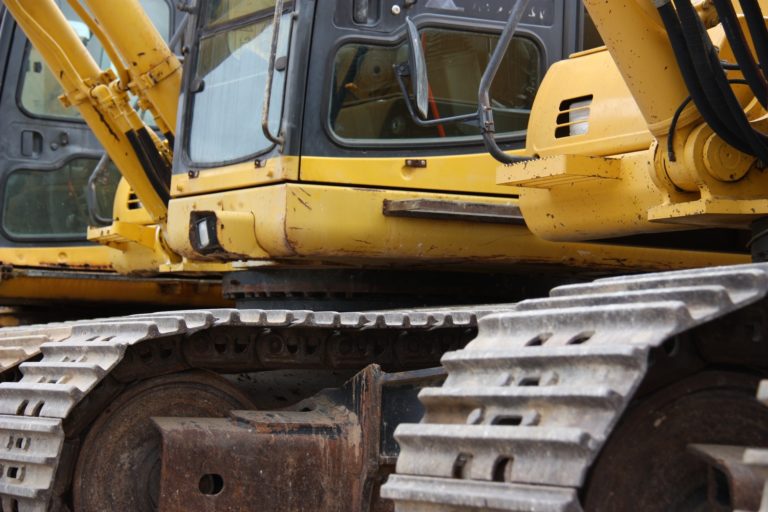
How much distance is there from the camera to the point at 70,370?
4.96 m

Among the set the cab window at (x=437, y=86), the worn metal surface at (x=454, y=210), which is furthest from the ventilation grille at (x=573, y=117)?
the cab window at (x=437, y=86)

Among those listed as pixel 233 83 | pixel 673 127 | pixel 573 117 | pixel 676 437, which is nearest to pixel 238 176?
pixel 233 83

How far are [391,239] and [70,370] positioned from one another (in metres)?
1.34

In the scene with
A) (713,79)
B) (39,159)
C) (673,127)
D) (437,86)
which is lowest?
(39,159)

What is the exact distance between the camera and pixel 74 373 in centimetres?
494

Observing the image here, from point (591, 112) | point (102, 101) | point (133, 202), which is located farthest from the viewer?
point (133, 202)

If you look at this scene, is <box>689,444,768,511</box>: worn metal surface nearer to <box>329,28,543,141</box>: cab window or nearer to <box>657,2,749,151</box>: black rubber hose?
<box>657,2,749,151</box>: black rubber hose

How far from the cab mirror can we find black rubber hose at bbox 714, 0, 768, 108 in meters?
1.18

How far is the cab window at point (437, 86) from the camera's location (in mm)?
5840

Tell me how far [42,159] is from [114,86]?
1753mm

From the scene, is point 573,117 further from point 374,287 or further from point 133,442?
point 133,442

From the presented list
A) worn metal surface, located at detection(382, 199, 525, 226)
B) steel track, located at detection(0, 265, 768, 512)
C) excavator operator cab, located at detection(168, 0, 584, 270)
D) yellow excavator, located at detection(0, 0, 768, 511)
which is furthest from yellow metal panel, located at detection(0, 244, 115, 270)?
steel track, located at detection(0, 265, 768, 512)

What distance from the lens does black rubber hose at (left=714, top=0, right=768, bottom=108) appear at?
157 inches

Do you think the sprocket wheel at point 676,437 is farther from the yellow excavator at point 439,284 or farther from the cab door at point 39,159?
Result: the cab door at point 39,159
